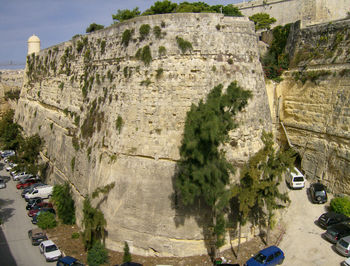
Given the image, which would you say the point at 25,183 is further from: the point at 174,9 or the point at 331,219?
the point at 331,219

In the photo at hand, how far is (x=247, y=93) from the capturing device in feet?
42.4

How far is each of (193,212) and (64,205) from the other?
836cm

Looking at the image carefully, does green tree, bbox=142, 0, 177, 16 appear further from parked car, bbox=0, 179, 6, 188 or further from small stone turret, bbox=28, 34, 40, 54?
parked car, bbox=0, 179, 6, 188

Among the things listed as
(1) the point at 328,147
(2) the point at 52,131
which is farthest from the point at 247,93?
(2) the point at 52,131

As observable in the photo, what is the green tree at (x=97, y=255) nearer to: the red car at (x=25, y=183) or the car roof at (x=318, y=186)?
the car roof at (x=318, y=186)

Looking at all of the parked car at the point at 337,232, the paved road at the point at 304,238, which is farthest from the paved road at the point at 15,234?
the parked car at the point at 337,232

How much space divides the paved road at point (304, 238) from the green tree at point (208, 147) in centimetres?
456

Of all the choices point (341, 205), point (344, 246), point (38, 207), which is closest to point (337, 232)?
point (344, 246)

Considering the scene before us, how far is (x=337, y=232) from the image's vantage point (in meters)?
14.4

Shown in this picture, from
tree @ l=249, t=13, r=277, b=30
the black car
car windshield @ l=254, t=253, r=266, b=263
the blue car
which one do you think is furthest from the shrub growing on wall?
tree @ l=249, t=13, r=277, b=30

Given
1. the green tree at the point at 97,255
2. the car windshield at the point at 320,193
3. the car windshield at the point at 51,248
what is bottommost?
the car windshield at the point at 51,248

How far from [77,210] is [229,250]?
8.93 m

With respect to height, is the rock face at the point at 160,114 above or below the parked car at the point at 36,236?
above

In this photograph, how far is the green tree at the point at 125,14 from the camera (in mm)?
32125
